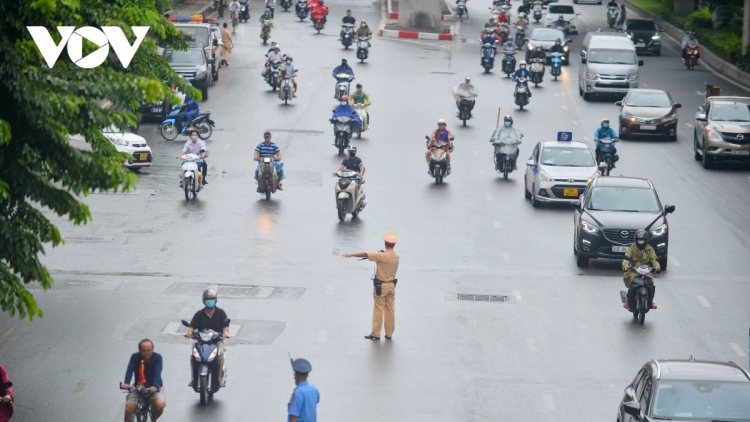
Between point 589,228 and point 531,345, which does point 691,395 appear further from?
point 589,228

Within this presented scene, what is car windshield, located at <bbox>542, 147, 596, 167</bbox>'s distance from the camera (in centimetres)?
3309

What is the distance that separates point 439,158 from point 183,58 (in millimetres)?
16644

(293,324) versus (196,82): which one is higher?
(293,324)

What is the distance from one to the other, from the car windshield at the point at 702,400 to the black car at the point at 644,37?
52.9m

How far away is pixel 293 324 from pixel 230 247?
6.21 m

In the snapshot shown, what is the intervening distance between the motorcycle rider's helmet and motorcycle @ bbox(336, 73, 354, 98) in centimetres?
2562

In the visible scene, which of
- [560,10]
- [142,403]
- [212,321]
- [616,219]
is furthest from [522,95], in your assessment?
[142,403]

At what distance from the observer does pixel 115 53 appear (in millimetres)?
16625

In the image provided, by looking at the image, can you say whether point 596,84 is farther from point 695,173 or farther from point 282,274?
point 282,274

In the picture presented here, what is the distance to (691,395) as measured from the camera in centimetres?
1368

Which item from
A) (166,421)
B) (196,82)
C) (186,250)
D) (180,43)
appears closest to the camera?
(166,421)

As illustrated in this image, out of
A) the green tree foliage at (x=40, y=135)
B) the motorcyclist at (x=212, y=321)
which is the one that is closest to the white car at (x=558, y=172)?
the motorcyclist at (x=212, y=321)

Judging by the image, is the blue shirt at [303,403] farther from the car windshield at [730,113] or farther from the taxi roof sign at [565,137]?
the car windshield at [730,113]

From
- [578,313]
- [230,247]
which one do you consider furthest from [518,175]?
[578,313]
